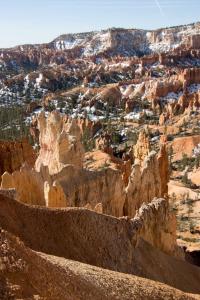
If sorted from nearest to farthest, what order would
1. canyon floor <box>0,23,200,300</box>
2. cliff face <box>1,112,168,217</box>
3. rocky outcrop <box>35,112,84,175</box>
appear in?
canyon floor <box>0,23,200,300</box>, cliff face <box>1,112,168,217</box>, rocky outcrop <box>35,112,84,175</box>

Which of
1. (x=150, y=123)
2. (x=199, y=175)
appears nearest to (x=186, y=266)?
(x=199, y=175)

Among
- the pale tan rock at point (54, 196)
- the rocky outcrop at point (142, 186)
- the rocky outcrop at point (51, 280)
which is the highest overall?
the rocky outcrop at point (51, 280)

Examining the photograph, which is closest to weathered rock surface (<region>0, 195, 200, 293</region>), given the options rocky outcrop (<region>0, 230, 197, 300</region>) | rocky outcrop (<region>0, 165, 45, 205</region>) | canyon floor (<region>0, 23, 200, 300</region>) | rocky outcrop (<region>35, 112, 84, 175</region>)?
canyon floor (<region>0, 23, 200, 300</region>)

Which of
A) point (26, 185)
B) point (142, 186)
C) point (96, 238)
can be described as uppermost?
point (26, 185)

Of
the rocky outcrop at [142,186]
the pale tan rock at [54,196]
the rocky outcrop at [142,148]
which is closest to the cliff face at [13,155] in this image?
the rocky outcrop at [142,186]

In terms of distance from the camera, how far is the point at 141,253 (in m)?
21.2

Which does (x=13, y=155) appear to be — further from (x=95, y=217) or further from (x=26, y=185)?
(x=95, y=217)

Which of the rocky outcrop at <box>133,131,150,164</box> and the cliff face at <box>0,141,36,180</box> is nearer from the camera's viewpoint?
the cliff face at <box>0,141,36,180</box>

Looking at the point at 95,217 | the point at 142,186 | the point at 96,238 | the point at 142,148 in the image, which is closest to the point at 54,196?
the point at 95,217

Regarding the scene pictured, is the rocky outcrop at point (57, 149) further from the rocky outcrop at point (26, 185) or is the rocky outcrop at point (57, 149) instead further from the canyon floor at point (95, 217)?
the rocky outcrop at point (26, 185)

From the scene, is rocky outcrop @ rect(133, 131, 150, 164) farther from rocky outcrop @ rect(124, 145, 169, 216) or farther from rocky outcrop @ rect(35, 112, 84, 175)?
rocky outcrop @ rect(35, 112, 84, 175)

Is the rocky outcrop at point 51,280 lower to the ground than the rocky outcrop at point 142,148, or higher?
higher

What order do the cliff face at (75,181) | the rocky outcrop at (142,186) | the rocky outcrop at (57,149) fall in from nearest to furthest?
the cliff face at (75,181), the rocky outcrop at (142,186), the rocky outcrop at (57,149)

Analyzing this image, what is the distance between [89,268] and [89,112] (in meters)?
106
